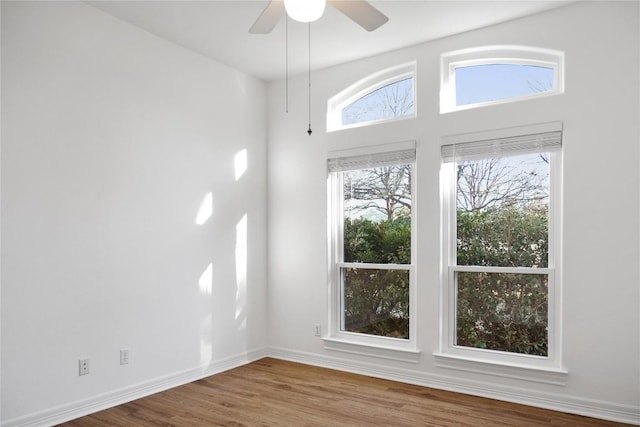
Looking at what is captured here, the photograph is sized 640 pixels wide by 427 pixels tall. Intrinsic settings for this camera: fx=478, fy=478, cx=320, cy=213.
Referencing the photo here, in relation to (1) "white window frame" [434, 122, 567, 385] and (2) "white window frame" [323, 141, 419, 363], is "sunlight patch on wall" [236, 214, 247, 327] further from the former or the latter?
(1) "white window frame" [434, 122, 567, 385]

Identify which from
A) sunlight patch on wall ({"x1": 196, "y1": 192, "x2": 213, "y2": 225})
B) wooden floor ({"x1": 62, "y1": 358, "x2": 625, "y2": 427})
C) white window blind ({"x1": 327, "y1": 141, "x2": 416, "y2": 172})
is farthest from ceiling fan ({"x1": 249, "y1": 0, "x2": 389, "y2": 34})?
wooden floor ({"x1": 62, "y1": 358, "x2": 625, "y2": 427})

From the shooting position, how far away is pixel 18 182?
9.98ft

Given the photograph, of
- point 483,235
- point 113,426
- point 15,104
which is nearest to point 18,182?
point 15,104

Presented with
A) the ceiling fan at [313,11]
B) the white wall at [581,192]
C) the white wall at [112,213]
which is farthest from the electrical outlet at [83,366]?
the ceiling fan at [313,11]

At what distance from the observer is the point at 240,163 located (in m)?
4.77

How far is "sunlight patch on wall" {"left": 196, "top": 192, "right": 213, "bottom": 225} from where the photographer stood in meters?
4.30

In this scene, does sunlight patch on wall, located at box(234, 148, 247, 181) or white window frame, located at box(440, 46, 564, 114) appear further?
sunlight patch on wall, located at box(234, 148, 247, 181)

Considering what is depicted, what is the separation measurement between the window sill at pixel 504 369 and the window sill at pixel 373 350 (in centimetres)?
23

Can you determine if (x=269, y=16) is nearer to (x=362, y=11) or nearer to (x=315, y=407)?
(x=362, y=11)

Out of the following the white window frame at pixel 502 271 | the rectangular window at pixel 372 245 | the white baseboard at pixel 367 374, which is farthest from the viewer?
the rectangular window at pixel 372 245

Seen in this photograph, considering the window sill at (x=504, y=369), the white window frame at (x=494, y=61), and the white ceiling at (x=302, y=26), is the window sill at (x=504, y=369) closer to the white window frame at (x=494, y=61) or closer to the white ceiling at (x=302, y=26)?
the white window frame at (x=494, y=61)

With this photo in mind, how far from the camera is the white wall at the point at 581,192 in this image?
10.6ft

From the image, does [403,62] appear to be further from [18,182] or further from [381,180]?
[18,182]

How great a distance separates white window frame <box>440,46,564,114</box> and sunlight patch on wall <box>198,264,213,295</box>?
249 centimetres
